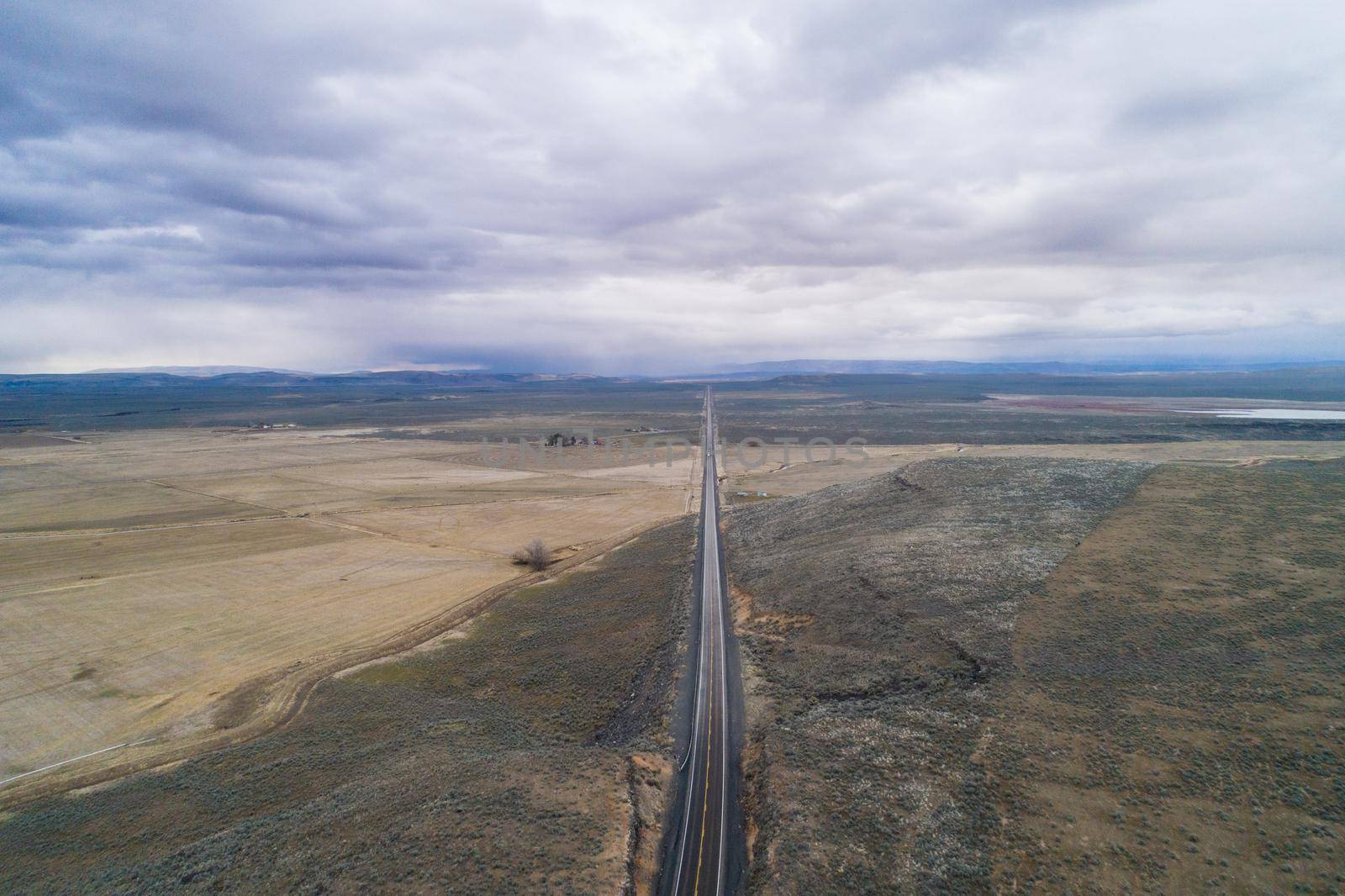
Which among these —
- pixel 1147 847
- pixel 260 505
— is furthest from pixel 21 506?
pixel 1147 847

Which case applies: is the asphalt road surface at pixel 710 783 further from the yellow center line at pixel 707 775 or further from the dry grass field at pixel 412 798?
the dry grass field at pixel 412 798

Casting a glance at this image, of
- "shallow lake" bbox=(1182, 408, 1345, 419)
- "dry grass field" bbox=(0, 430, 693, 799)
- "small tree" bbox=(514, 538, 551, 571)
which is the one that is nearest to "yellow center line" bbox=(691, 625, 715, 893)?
"dry grass field" bbox=(0, 430, 693, 799)

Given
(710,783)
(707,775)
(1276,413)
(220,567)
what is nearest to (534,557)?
(220,567)

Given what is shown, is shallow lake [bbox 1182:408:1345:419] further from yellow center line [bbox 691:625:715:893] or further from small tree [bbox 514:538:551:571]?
yellow center line [bbox 691:625:715:893]

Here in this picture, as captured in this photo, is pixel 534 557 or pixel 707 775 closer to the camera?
pixel 707 775

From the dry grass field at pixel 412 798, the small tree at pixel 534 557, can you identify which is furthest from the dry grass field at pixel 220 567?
the dry grass field at pixel 412 798

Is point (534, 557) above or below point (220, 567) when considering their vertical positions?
above

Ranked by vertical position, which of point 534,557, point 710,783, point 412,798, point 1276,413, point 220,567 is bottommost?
point 710,783

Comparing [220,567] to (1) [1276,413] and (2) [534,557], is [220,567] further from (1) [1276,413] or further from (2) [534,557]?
(1) [1276,413]
